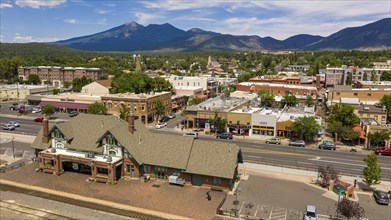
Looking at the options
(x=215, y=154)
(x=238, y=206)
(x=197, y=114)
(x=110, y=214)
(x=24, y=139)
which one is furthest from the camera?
(x=197, y=114)

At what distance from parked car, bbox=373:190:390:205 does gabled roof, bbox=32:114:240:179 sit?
19248 millimetres

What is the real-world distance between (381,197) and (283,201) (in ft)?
42.8

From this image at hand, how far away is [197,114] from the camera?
277 ft

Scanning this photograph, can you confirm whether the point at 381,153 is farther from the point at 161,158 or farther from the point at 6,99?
the point at 6,99

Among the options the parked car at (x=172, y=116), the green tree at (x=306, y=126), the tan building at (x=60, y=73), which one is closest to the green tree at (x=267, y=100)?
the parked car at (x=172, y=116)

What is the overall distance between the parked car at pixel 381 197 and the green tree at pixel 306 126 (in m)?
26.5

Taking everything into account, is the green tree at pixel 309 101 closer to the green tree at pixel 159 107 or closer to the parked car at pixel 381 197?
the green tree at pixel 159 107

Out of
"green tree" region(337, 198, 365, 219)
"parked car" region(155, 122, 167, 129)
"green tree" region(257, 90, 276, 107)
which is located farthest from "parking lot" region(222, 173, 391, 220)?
"green tree" region(257, 90, 276, 107)

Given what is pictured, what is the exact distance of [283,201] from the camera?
41969 mm

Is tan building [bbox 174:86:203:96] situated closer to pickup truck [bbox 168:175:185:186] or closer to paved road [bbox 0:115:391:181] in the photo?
paved road [bbox 0:115:391:181]

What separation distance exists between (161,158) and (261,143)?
3123 centimetres

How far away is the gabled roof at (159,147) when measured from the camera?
4538cm

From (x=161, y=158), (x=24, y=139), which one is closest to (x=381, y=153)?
(x=161, y=158)

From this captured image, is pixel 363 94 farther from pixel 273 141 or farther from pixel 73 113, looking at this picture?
pixel 73 113
